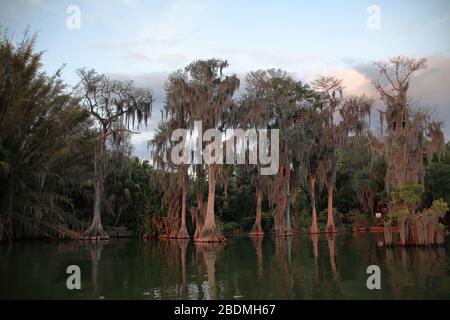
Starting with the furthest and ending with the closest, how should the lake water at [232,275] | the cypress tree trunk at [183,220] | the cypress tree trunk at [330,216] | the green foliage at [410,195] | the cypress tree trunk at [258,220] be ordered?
the cypress tree trunk at [330,216]
the cypress tree trunk at [258,220]
the cypress tree trunk at [183,220]
the green foliage at [410,195]
the lake water at [232,275]

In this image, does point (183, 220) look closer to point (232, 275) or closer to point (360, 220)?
point (360, 220)

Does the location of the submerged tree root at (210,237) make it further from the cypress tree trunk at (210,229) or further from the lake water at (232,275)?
the lake water at (232,275)

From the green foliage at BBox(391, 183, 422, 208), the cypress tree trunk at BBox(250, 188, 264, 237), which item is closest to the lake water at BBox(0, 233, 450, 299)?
the green foliage at BBox(391, 183, 422, 208)

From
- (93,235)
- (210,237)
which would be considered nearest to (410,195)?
(210,237)

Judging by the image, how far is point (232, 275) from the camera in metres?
14.5

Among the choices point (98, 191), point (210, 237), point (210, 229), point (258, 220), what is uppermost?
point (98, 191)

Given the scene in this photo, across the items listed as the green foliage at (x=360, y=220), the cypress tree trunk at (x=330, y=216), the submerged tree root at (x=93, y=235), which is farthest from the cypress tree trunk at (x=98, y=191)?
the green foliage at (x=360, y=220)

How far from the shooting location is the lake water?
11266 millimetres

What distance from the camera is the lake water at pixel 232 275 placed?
11266 mm

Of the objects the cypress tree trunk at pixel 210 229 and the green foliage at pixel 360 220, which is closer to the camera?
the cypress tree trunk at pixel 210 229

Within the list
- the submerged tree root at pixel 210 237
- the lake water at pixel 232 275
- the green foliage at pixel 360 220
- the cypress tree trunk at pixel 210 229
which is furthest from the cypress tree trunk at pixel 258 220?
the lake water at pixel 232 275

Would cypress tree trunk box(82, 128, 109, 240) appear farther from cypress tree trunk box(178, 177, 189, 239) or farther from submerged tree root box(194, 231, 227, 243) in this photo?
submerged tree root box(194, 231, 227, 243)

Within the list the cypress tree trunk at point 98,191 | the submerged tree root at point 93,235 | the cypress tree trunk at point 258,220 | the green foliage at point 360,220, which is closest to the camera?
the submerged tree root at point 93,235

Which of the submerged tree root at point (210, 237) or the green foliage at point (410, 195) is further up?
the green foliage at point (410, 195)
